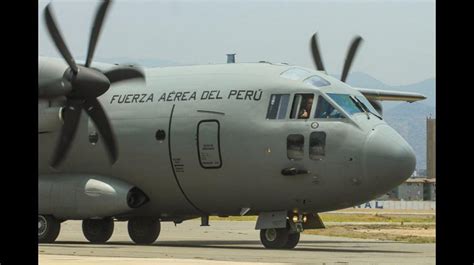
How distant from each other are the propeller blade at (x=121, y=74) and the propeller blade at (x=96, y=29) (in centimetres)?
71

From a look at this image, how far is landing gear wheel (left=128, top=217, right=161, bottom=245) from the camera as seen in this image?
30984mm

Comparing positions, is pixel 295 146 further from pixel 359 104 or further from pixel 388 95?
pixel 388 95

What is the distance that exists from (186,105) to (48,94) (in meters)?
4.43

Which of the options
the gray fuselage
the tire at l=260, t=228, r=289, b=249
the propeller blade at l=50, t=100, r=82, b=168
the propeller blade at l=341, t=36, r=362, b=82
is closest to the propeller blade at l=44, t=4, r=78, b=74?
the gray fuselage

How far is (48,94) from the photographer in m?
25.7

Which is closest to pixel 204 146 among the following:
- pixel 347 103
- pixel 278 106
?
pixel 278 106

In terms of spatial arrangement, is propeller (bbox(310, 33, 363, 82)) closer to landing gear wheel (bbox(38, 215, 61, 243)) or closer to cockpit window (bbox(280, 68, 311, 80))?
cockpit window (bbox(280, 68, 311, 80))

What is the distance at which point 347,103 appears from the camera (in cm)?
2714

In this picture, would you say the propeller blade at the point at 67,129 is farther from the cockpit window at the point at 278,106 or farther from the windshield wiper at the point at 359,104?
the windshield wiper at the point at 359,104
